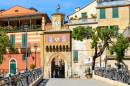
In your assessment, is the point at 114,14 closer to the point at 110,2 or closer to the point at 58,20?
the point at 110,2

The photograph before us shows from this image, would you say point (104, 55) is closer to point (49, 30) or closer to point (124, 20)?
point (124, 20)

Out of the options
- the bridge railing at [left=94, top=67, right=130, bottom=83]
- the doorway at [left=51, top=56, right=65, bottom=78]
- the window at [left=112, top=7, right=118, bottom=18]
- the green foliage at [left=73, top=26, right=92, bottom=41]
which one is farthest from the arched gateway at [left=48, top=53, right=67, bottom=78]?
the bridge railing at [left=94, top=67, right=130, bottom=83]

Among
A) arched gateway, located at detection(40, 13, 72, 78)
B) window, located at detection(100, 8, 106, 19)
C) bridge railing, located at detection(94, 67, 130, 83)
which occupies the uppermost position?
window, located at detection(100, 8, 106, 19)

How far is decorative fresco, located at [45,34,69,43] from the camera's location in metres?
30.4

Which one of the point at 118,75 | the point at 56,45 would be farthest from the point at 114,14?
the point at 118,75

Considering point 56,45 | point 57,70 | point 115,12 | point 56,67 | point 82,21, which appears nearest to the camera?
point 115,12

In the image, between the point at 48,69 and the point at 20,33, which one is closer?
the point at 48,69

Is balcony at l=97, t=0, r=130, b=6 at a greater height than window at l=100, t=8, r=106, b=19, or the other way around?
balcony at l=97, t=0, r=130, b=6

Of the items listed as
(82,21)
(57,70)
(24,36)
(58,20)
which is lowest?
(57,70)

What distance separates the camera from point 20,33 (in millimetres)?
33594

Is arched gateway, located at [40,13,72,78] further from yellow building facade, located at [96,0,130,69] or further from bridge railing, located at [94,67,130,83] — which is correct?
bridge railing, located at [94,67,130,83]

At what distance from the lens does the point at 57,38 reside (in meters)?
30.8

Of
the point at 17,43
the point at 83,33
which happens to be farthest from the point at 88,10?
the point at 17,43

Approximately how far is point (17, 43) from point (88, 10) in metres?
14.2
